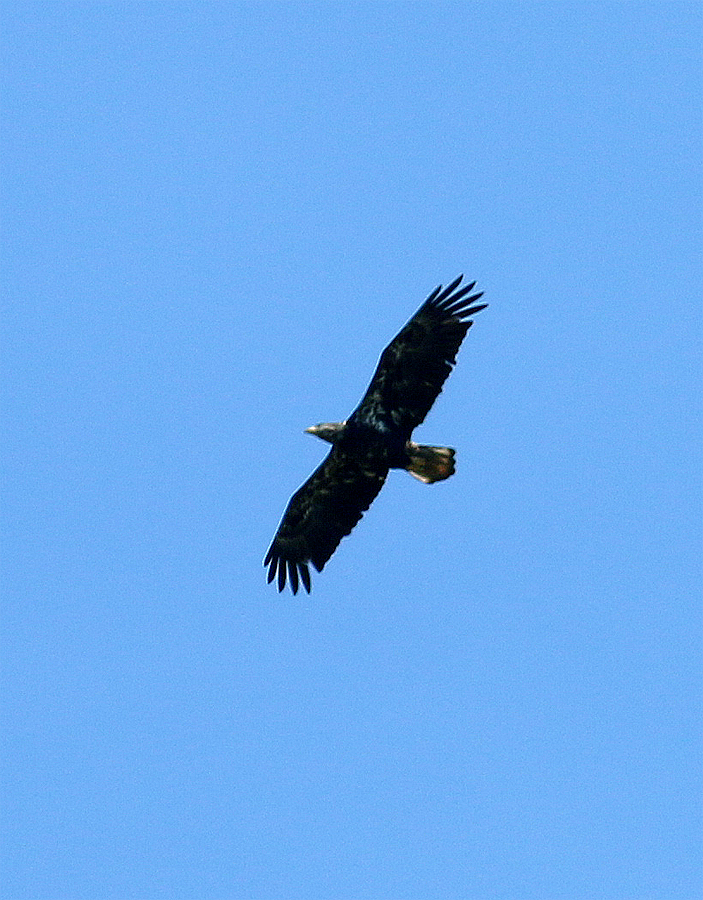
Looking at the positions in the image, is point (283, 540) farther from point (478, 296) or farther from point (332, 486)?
point (478, 296)

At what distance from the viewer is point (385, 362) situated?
21562 mm

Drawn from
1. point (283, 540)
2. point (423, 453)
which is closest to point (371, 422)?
point (423, 453)

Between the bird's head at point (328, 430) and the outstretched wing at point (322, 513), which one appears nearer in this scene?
the bird's head at point (328, 430)

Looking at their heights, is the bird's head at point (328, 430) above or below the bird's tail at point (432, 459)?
above

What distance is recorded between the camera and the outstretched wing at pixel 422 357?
21.4 m

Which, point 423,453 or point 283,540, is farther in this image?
point 283,540

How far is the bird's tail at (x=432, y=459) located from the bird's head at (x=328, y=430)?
0.99 metres

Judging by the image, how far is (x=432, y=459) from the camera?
22.0 meters

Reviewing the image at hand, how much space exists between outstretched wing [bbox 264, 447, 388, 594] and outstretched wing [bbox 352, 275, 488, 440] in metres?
1.07

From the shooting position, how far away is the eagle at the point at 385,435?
21422 mm

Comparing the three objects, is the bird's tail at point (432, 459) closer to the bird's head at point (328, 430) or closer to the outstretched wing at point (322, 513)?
the outstretched wing at point (322, 513)

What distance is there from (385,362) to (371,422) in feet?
2.82

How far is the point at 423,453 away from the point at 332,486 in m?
1.73

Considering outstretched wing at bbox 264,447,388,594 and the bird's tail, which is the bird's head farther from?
the bird's tail
